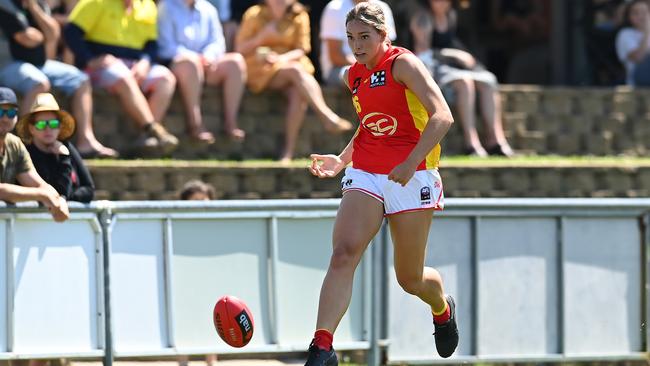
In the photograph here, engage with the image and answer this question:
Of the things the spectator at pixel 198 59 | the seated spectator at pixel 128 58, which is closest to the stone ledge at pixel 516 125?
the spectator at pixel 198 59

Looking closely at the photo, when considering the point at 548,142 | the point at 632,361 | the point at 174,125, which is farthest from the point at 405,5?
the point at 632,361

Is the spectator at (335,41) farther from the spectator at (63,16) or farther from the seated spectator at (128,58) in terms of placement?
the spectator at (63,16)

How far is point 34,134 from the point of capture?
9.66 metres

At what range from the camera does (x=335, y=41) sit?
1316 cm

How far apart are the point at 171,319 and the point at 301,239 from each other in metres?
1.07

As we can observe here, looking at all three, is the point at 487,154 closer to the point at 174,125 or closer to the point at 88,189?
the point at 174,125

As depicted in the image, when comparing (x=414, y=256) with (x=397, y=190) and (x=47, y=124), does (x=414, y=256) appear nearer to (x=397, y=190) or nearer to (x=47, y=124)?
(x=397, y=190)

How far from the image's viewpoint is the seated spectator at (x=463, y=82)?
1342 cm

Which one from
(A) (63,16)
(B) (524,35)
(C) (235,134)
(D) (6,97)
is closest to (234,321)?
(D) (6,97)

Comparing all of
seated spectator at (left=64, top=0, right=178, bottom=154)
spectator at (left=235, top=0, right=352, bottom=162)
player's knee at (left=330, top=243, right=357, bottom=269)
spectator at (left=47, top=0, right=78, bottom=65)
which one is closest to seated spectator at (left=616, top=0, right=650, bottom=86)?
spectator at (left=235, top=0, right=352, bottom=162)

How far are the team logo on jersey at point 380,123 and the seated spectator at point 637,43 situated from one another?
7861mm

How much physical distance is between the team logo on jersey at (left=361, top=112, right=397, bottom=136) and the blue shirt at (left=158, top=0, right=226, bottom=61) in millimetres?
4946

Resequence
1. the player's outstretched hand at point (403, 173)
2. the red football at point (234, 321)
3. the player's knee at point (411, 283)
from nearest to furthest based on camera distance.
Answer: the player's outstretched hand at point (403, 173) < the player's knee at point (411, 283) < the red football at point (234, 321)

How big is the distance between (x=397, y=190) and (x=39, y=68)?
492 centimetres
